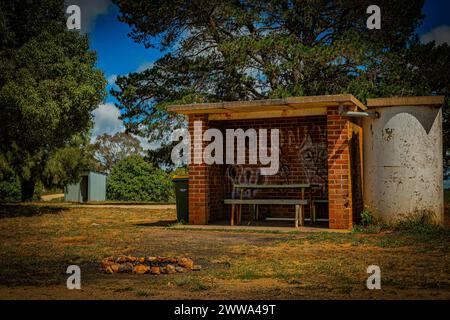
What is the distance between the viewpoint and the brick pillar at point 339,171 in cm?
1112

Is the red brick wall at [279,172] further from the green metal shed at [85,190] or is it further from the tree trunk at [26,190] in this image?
the green metal shed at [85,190]

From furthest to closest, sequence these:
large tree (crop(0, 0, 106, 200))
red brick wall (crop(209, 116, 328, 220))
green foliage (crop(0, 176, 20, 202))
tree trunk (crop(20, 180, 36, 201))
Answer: green foliage (crop(0, 176, 20, 202)) → tree trunk (crop(20, 180, 36, 201)) → large tree (crop(0, 0, 106, 200)) → red brick wall (crop(209, 116, 328, 220))

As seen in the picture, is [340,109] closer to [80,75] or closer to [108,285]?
[108,285]

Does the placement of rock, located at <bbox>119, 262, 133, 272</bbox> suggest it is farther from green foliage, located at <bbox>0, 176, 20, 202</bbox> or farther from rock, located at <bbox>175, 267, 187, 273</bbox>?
green foliage, located at <bbox>0, 176, 20, 202</bbox>

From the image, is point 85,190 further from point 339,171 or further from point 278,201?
point 339,171

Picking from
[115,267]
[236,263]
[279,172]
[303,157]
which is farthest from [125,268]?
[303,157]

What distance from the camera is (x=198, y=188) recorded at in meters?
12.6

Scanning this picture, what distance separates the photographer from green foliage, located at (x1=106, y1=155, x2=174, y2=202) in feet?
119

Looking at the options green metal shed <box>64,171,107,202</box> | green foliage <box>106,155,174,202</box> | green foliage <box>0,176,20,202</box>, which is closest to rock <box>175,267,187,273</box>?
green foliage <box>0,176,20,202</box>

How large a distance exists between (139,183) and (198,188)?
24130 millimetres

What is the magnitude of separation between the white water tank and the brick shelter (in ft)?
2.26

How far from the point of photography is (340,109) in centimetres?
1105

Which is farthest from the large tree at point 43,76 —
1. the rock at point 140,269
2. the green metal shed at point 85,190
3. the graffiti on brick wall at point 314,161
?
the green metal shed at point 85,190
